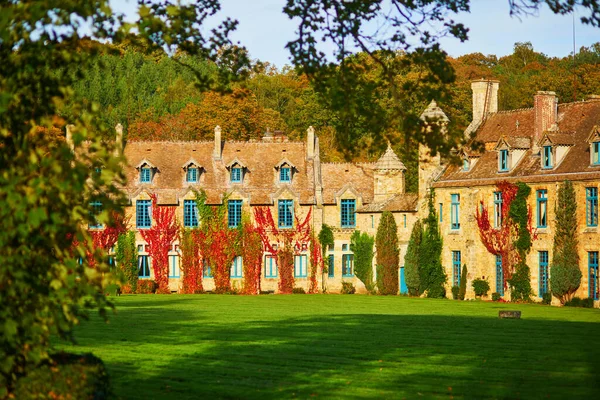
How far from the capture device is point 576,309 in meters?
44.5

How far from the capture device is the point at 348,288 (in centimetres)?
6166

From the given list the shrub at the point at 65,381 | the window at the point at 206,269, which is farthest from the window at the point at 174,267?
the shrub at the point at 65,381

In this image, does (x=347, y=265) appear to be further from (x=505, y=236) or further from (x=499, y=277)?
(x=505, y=236)

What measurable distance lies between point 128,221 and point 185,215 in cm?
326

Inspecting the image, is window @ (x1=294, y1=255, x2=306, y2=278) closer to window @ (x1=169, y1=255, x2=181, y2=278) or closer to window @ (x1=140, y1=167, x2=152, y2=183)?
window @ (x1=169, y1=255, x2=181, y2=278)

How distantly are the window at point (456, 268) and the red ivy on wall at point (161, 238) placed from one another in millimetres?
16245

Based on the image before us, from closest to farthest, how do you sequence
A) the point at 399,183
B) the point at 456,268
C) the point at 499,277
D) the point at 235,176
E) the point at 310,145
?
the point at 499,277 < the point at 456,268 < the point at 399,183 < the point at 235,176 < the point at 310,145

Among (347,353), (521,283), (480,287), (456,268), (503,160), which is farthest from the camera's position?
(456,268)

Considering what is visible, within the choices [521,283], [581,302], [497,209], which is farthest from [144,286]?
[581,302]

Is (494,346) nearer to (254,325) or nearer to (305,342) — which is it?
(305,342)

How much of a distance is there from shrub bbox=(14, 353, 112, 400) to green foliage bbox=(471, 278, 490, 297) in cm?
3973

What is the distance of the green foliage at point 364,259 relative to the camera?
60.8 m

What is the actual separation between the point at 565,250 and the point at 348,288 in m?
16.5

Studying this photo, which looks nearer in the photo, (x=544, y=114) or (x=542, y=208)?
(x=542, y=208)
